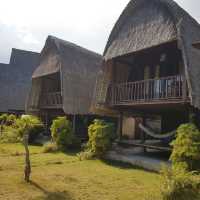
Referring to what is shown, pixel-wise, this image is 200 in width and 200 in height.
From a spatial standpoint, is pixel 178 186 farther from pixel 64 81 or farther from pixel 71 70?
pixel 71 70

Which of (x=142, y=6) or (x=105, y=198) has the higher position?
(x=142, y=6)

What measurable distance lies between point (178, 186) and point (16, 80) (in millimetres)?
21429

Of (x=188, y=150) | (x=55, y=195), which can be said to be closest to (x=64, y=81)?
(x=188, y=150)

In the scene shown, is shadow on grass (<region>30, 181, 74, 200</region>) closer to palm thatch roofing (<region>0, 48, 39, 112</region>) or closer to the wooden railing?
the wooden railing

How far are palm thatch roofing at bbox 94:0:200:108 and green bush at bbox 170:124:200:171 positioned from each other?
103cm

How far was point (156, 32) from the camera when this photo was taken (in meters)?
10.1

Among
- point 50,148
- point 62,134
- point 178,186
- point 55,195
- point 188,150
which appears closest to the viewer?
point 178,186

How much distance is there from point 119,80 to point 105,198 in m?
7.46

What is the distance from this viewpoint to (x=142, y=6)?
11406mm

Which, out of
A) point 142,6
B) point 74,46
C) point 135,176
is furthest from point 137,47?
point 74,46

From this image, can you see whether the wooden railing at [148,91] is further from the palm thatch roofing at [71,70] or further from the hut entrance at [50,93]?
the hut entrance at [50,93]

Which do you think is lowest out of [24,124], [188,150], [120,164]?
[120,164]

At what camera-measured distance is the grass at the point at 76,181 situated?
611 centimetres

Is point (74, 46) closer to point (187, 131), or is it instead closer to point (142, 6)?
point (142, 6)
